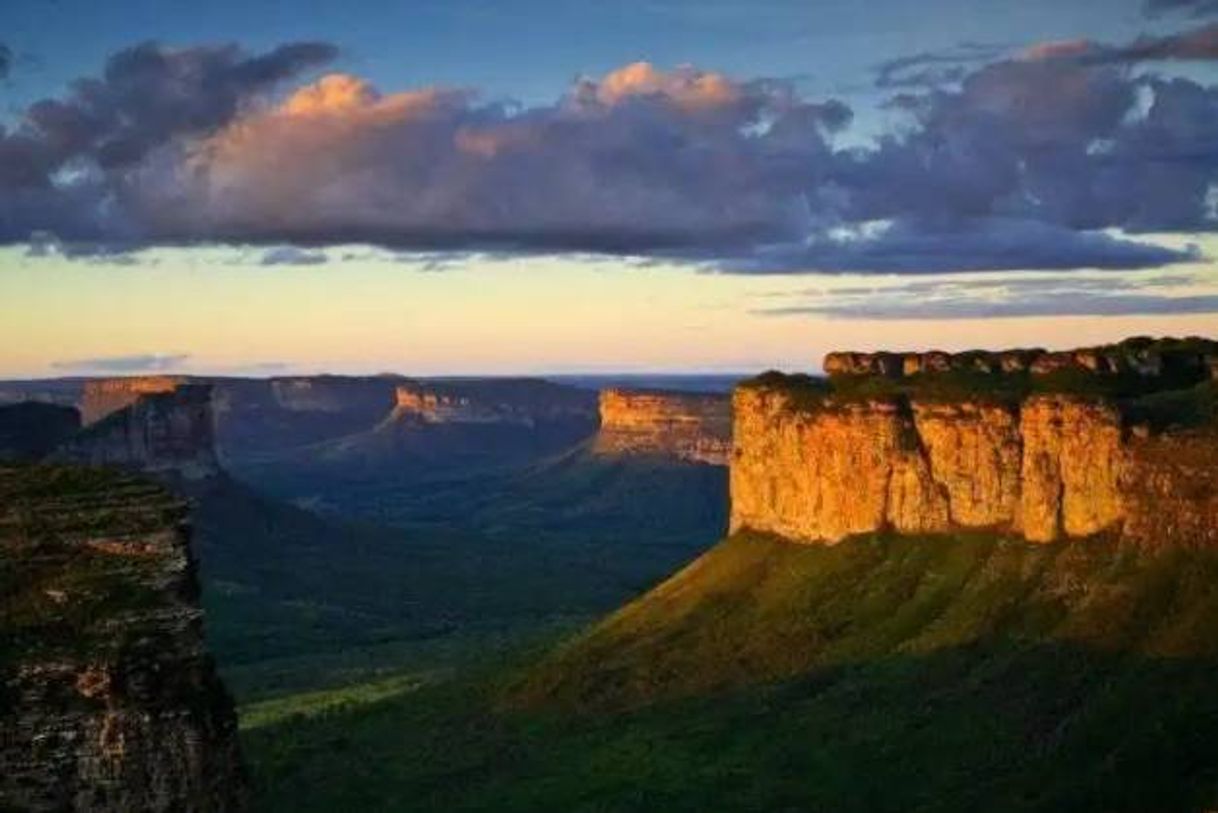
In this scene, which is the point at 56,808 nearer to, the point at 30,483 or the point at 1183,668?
the point at 30,483

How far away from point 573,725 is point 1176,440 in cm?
4628

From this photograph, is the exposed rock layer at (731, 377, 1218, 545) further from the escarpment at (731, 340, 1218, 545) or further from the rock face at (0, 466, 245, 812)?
the rock face at (0, 466, 245, 812)

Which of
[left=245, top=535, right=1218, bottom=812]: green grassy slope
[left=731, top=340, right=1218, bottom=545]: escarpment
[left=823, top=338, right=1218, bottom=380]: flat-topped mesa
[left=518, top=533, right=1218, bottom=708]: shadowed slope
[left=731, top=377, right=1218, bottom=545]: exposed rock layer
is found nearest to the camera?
[left=245, top=535, right=1218, bottom=812]: green grassy slope

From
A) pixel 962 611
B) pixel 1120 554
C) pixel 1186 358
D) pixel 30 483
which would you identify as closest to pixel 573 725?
pixel 962 611

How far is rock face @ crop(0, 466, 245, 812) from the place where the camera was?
54.5 metres

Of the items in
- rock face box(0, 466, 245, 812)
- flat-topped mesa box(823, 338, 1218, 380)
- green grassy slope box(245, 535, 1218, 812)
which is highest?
flat-topped mesa box(823, 338, 1218, 380)

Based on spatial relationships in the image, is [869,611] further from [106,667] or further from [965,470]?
[106,667]

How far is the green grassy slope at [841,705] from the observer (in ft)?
317

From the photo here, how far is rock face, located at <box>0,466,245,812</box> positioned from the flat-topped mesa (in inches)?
3569

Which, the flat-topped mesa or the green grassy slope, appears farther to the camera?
the flat-topped mesa

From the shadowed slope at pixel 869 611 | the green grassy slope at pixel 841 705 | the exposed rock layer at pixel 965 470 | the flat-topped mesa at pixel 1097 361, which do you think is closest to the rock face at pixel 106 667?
the green grassy slope at pixel 841 705

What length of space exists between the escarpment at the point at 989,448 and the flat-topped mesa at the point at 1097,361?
0.51ft

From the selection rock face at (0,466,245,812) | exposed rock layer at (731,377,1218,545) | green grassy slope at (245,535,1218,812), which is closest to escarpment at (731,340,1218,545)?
exposed rock layer at (731,377,1218,545)

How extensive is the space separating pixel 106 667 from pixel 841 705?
67878 millimetres
